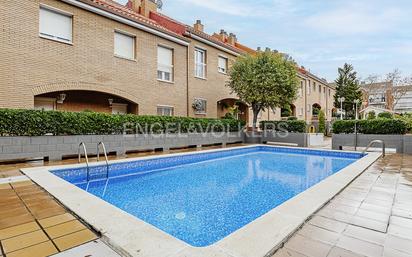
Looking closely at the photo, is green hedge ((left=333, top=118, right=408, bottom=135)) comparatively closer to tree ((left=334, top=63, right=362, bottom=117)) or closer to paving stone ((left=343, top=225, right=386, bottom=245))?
paving stone ((left=343, top=225, right=386, bottom=245))

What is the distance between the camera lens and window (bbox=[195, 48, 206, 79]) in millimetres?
17220

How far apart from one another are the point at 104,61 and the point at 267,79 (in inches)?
364

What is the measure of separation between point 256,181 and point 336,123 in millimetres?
9374

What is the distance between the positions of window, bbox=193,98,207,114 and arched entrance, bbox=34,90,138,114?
4.40 m

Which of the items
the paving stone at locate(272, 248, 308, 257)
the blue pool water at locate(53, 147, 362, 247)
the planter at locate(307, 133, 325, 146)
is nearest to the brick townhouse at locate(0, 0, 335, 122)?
the blue pool water at locate(53, 147, 362, 247)

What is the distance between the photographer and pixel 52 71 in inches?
399

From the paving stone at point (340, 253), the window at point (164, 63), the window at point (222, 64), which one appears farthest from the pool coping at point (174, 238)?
the window at point (222, 64)

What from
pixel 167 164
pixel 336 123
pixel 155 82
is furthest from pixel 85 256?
pixel 336 123

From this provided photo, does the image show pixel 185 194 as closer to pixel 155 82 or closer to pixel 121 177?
pixel 121 177

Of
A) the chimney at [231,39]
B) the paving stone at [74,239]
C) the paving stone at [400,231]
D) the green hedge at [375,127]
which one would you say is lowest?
the paving stone at [400,231]

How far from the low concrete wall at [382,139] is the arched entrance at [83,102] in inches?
442

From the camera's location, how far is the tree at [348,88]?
1511 inches

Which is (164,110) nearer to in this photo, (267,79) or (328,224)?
(267,79)

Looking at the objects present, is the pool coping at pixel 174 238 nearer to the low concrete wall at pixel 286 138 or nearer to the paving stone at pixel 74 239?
the paving stone at pixel 74 239
